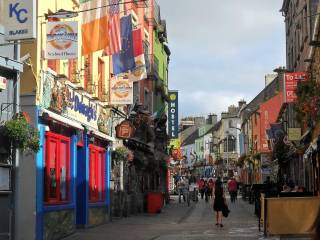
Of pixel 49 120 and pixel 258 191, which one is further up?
pixel 49 120

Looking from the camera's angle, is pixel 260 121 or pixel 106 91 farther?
pixel 260 121

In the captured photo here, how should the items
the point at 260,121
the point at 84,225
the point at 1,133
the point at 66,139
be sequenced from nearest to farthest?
the point at 1,133 → the point at 66,139 → the point at 84,225 → the point at 260,121

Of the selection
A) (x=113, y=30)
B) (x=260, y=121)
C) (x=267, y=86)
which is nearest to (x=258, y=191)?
(x=113, y=30)

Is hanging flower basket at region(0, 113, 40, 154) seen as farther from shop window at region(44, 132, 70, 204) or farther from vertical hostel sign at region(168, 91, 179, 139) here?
vertical hostel sign at region(168, 91, 179, 139)

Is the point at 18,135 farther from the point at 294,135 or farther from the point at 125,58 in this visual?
the point at 294,135

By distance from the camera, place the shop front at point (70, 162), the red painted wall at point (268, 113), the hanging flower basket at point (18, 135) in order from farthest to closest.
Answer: the red painted wall at point (268, 113), the shop front at point (70, 162), the hanging flower basket at point (18, 135)

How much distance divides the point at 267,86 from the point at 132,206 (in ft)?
143

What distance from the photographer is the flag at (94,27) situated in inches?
657

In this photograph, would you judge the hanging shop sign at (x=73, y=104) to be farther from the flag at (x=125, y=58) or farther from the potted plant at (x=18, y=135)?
the potted plant at (x=18, y=135)

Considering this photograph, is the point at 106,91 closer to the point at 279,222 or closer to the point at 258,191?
the point at 258,191

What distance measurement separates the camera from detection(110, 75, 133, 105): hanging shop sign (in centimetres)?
2256

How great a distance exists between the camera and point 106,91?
22953 mm

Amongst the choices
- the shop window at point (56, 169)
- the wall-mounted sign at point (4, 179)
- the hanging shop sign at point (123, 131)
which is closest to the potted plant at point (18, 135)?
the wall-mounted sign at point (4, 179)

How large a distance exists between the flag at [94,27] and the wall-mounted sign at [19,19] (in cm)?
438
